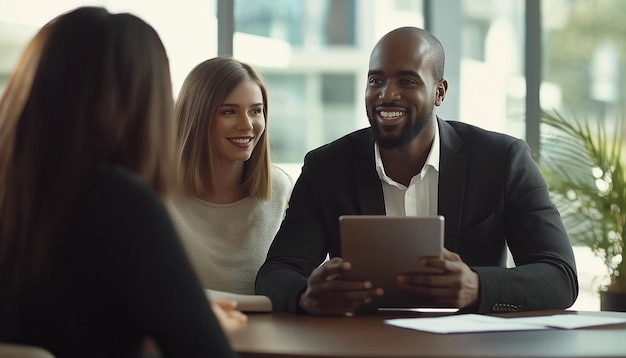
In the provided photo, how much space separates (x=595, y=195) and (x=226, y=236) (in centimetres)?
168

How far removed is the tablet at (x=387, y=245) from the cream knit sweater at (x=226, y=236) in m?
0.82

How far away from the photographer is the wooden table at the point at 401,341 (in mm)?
1800

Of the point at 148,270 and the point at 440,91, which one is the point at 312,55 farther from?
the point at 148,270

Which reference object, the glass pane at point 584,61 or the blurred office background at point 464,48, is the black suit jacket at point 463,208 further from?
the glass pane at point 584,61

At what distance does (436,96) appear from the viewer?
3.27m

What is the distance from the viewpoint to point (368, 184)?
3006mm

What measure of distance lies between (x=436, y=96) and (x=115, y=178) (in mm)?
1984

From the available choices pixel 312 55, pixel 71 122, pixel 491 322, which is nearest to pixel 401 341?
pixel 491 322

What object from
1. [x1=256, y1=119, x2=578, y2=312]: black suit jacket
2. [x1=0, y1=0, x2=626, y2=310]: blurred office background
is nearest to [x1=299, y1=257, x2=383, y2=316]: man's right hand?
[x1=256, y1=119, x2=578, y2=312]: black suit jacket

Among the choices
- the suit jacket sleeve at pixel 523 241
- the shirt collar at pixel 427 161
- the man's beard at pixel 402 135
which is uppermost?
the man's beard at pixel 402 135

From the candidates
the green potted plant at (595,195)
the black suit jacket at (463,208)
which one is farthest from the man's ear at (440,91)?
the green potted plant at (595,195)

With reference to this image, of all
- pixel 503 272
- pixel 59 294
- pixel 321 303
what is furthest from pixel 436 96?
pixel 59 294

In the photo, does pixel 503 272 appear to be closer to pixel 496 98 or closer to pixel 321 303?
pixel 321 303

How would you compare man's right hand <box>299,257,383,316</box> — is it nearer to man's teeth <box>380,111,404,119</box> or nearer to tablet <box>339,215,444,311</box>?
tablet <box>339,215,444,311</box>
